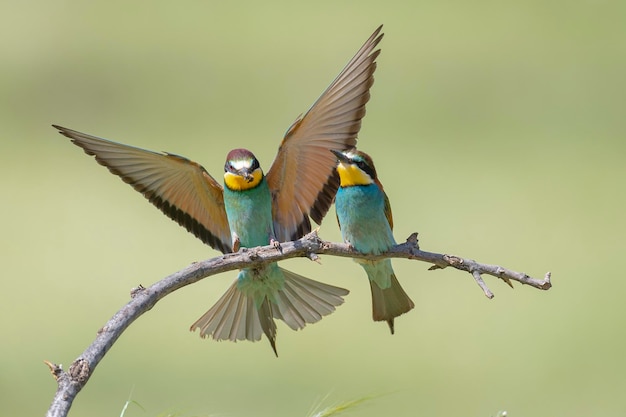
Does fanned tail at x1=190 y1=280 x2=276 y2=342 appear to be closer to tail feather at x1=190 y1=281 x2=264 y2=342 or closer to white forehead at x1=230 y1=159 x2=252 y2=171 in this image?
tail feather at x1=190 y1=281 x2=264 y2=342

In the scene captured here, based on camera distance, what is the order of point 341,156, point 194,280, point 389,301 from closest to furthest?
1. point 194,280
2. point 341,156
3. point 389,301

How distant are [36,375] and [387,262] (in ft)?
6.69

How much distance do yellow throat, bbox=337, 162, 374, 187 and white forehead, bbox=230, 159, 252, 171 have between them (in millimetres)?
138

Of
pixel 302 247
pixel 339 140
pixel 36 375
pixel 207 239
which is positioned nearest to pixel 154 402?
pixel 36 375

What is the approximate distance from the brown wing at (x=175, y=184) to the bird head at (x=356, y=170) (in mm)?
194

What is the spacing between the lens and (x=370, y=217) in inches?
61.3

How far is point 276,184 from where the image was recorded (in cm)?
165

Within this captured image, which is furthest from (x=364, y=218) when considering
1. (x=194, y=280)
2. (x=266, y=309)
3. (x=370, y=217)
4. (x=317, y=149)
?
(x=194, y=280)

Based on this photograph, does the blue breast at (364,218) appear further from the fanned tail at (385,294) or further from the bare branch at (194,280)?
the bare branch at (194,280)

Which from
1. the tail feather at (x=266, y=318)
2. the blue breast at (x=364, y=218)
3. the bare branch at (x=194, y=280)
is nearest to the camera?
the bare branch at (x=194, y=280)

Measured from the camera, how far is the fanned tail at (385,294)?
1.61 meters

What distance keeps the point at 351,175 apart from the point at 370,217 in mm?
88

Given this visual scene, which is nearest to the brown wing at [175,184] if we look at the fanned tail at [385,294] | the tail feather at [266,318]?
→ the tail feather at [266,318]

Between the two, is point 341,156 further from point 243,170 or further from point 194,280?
point 194,280
